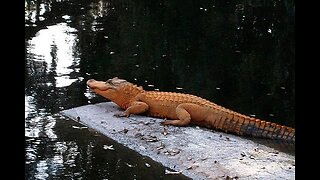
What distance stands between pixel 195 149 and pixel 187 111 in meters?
0.87

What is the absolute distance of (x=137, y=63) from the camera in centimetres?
796

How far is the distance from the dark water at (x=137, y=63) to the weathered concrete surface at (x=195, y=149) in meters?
0.15

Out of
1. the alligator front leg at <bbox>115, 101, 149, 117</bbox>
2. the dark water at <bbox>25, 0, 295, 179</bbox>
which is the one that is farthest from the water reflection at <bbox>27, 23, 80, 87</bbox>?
the alligator front leg at <bbox>115, 101, 149, 117</bbox>

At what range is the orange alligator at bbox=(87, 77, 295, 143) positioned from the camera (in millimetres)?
4996

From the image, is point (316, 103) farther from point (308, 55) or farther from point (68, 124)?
point (68, 124)

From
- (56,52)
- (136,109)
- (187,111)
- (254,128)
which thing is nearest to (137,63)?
(56,52)

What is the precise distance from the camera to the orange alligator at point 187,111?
500 cm

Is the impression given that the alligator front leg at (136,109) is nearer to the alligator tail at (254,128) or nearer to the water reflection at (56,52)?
the alligator tail at (254,128)

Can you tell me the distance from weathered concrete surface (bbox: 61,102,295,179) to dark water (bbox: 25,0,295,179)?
0.49ft

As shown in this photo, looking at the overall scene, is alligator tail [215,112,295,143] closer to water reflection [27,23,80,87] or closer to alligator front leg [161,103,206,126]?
alligator front leg [161,103,206,126]

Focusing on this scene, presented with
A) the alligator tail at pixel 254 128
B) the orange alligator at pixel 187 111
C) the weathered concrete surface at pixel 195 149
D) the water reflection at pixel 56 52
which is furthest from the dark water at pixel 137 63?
the alligator tail at pixel 254 128

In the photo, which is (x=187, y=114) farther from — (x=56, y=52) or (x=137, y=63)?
(x=56, y=52)
